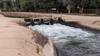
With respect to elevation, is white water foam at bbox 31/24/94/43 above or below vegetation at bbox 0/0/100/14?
above

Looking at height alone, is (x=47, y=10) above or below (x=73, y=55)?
below

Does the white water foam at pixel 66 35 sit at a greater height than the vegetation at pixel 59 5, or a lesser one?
greater

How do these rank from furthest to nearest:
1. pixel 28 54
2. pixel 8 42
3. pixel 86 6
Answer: pixel 86 6
pixel 8 42
pixel 28 54

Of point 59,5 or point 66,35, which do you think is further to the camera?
point 59,5

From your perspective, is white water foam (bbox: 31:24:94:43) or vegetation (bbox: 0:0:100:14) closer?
white water foam (bbox: 31:24:94:43)

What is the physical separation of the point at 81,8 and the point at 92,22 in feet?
102

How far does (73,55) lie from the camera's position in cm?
2822

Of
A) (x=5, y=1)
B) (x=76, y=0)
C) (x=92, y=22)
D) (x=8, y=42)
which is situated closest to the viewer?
(x=8, y=42)

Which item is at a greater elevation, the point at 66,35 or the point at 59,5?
the point at 66,35

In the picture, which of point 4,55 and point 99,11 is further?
point 99,11

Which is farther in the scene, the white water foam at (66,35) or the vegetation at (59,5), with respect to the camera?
the vegetation at (59,5)

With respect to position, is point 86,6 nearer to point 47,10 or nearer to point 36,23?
point 47,10

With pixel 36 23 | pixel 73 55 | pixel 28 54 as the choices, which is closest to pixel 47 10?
pixel 36 23

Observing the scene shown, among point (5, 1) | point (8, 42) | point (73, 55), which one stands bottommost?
point (5, 1)
